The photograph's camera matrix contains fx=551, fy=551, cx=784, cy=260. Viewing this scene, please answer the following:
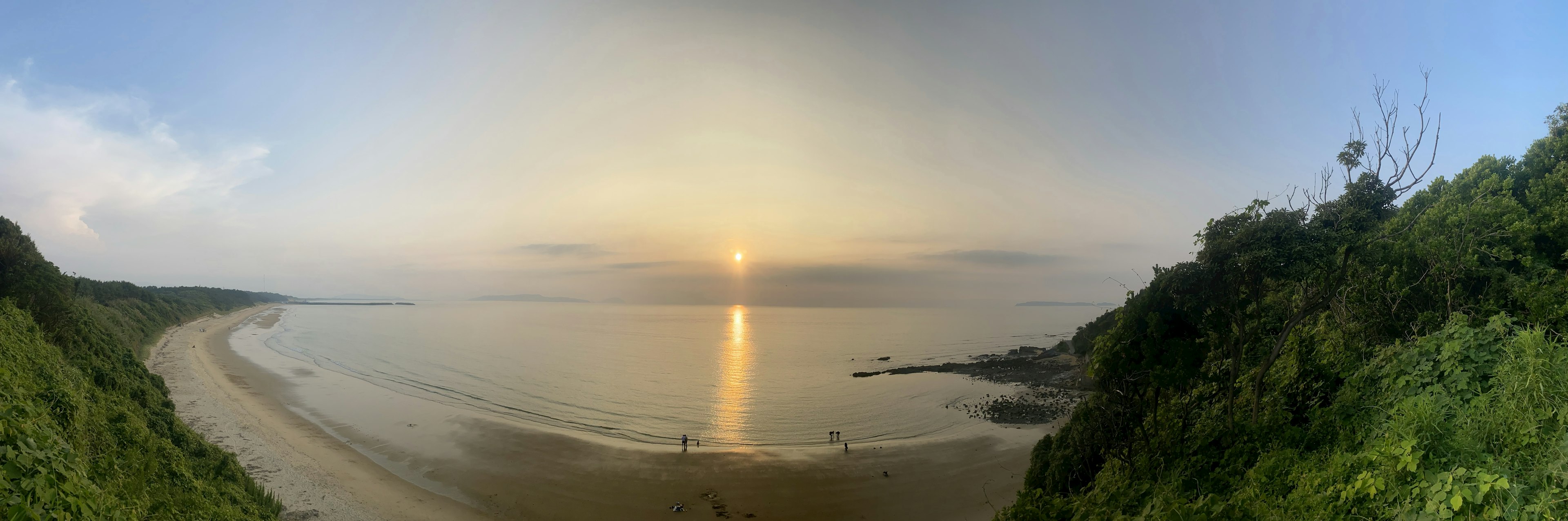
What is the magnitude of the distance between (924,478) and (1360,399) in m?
18.3

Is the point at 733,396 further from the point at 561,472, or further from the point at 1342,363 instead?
the point at 1342,363

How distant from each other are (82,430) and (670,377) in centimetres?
5072

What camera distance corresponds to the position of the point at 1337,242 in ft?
37.5

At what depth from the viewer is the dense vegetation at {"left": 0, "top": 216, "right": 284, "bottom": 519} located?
269 inches

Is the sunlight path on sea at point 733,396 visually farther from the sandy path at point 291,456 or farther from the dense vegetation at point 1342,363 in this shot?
the dense vegetation at point 1342,363

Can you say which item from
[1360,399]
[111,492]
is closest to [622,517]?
[111,492]

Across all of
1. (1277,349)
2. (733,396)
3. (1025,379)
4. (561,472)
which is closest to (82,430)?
(561,472)

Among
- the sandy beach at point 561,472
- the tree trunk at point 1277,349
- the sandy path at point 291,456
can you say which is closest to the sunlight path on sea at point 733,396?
the sandy beach at point 561,472

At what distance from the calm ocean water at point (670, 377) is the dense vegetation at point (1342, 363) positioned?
22783 millimetres

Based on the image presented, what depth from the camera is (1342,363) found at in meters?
11.6

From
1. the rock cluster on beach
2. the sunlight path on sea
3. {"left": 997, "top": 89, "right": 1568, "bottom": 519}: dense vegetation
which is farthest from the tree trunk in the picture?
the sunlight path on sea

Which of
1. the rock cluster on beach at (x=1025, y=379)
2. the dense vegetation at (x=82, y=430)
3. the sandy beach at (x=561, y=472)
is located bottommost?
the sandy beach at (x=561, y=472)

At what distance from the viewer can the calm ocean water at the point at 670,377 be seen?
3884 centimetres

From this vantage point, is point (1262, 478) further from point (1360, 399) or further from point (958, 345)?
point (958, 345)
